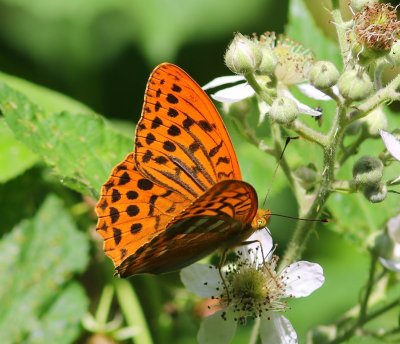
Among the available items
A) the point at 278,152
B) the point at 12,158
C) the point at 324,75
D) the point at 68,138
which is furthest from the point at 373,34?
the point at 12,158

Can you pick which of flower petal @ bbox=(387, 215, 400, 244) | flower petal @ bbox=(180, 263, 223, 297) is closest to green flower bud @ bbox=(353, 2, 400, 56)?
flower petal @ bbox=(387, 215, 400, 244)

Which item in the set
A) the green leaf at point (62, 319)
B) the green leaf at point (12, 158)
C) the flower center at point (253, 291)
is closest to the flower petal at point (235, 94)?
the flower center at point (253, 291)

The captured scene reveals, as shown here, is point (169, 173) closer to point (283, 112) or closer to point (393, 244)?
point (283, 112)

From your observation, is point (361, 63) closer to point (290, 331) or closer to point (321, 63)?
point (321, 63)

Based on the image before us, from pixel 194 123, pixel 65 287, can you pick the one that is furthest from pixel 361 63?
pixel 65 287

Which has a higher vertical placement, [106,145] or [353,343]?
[106,145]

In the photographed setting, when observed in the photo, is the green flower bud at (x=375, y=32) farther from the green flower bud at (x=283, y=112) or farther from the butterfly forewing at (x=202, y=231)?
the butterfly forewing at (x=202, y=231)
